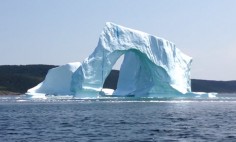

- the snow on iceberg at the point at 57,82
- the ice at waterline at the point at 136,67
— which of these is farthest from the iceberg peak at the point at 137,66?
the snow on iceberg at the point at 57,82

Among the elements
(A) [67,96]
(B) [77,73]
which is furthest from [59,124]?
(A) [67,96]

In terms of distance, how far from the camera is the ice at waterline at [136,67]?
51.9 metres

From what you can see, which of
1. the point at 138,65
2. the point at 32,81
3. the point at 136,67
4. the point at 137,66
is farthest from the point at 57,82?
the point at 32,81

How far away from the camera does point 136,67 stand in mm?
62812

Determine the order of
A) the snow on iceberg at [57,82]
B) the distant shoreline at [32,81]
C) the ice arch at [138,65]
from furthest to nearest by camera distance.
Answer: the distant shoreline at [32,81], the snow on iceberg at [57,82], the ice arch at [138,65]

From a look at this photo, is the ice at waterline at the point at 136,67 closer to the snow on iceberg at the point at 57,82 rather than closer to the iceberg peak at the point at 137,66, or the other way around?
the iceberg peak at the point at 137,66

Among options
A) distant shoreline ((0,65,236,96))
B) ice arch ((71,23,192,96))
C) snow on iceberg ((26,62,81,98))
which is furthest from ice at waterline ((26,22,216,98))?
distant shoreline ((0,65,236,96))

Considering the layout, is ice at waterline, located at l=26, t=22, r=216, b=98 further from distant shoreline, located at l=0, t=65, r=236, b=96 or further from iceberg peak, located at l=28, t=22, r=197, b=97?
distant shoreline, located at l=0, t=65, r=236, b=96

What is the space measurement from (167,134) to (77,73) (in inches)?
1224

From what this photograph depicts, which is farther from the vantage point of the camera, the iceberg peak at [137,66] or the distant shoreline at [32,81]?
the distant shoreline at [32,81]

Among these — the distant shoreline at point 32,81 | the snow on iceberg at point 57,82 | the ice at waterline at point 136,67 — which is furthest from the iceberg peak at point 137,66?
the distant shoreline at point 32,81

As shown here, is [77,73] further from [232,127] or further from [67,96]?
[232,127]

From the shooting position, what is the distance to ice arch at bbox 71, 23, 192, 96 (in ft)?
170

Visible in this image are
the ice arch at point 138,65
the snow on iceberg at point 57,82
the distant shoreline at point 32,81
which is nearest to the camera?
the ice arch at point 138,65
